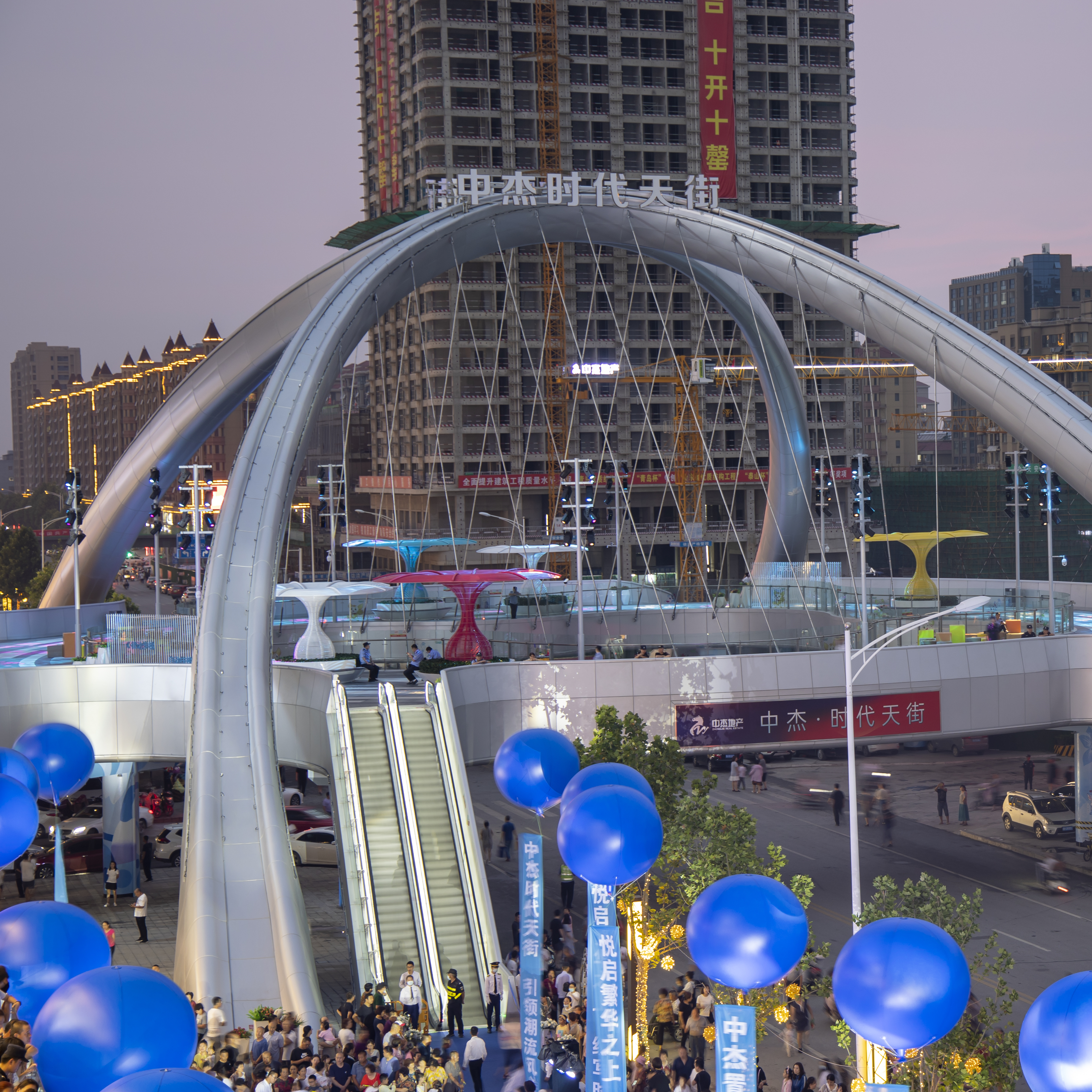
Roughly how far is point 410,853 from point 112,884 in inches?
482

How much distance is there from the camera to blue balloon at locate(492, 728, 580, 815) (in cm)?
2106

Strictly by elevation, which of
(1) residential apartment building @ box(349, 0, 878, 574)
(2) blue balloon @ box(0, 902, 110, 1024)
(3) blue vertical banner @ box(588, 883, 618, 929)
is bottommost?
(3) blue vertical banner @ box(588, 883, 618, 929)

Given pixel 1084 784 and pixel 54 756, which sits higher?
pixel 54 756

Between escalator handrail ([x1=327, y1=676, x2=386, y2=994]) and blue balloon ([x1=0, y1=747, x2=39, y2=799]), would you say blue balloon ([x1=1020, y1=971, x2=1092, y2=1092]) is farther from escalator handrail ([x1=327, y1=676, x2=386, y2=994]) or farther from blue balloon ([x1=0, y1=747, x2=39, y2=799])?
blue balloon ([x1=0, y1=747, x2=39, y2=799])

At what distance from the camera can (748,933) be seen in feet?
48.4

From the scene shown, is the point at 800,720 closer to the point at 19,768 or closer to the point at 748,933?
the point at 19,768

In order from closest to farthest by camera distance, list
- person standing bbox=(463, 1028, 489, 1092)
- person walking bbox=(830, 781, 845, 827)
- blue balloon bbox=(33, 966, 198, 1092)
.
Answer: blue balloon bbox=(33, 966, 198, 1092) → person standing bbox=(463, 1028, 489, 1092) → person walking bbox=(830, 781, 845, 827)

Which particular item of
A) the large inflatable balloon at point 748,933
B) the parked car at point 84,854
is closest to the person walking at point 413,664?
the parked car at point 84,854

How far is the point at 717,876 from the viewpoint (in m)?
21.2

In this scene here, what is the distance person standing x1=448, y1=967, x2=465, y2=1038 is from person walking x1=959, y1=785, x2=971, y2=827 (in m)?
24.0

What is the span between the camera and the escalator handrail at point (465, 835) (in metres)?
23.0

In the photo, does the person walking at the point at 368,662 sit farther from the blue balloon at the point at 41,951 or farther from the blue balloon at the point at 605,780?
the blue balloon at the point at 41,951

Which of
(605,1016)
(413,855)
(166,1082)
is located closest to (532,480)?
(413,855)

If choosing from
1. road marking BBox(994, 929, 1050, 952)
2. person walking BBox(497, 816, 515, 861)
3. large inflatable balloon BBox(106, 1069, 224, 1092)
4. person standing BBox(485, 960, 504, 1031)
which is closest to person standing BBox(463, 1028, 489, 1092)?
person standing BBox(485, 960, 504, 1031)
